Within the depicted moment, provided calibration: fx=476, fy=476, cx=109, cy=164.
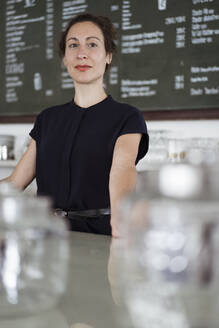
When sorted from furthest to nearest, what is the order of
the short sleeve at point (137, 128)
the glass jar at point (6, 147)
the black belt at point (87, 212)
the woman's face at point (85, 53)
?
1. the glass jar at point (6, 147)
2. the woman's face at point (85, 53)
3. the short sleeve at point (137, 128)
4. the black belt at point (87, 212)

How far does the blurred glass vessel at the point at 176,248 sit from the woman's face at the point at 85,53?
1412 mm

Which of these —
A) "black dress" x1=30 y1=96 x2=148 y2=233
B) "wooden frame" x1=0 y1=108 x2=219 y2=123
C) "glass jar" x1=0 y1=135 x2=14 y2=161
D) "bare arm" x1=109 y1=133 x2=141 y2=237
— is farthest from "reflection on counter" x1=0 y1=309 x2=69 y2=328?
"glass jar" x1=0 y1=135 x2=14 y2=161

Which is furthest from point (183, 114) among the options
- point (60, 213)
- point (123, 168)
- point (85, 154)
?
point (60, 213)

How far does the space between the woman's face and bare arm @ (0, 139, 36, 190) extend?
0.33 meters

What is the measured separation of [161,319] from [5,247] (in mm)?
170

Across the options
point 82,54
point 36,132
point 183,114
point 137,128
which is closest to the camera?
point 137,128

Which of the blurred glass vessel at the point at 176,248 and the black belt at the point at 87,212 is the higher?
the blurred glass vessel at the point at 176,248

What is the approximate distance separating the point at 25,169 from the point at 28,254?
1371 millimetres

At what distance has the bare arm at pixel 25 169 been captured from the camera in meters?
1.77

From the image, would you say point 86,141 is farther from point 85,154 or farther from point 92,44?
point 92,44

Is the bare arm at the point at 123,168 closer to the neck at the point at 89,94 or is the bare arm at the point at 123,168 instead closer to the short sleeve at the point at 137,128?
the short sleeve at the point at 137,128

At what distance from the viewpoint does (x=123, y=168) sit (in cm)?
149

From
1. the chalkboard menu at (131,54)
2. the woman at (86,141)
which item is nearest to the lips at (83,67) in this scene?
the woman at (86,141)

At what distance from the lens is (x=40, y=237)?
43cm
